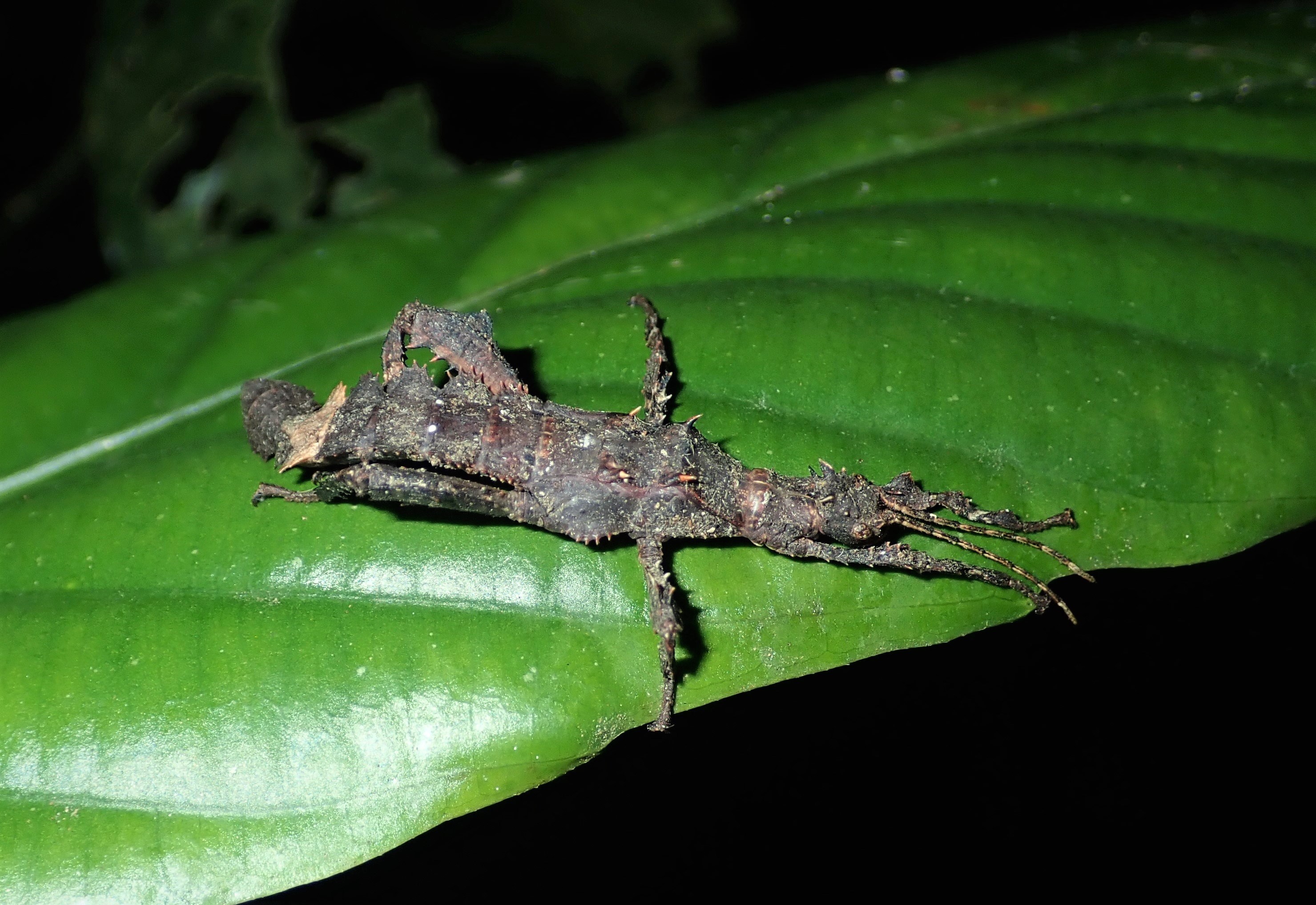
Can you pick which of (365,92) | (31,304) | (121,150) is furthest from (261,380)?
(365,92)

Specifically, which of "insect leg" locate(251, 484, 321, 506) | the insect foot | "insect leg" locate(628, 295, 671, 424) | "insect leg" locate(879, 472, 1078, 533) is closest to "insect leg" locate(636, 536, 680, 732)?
the insect foot

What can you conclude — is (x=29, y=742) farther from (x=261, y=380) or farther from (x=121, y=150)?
(x=121, y=150)

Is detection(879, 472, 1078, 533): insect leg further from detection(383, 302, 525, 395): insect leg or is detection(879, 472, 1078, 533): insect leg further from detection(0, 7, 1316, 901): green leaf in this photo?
detection(383, 302, 525, 395): insect leg

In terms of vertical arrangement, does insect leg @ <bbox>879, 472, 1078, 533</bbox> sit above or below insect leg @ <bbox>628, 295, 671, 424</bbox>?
below

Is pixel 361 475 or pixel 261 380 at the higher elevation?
pixel 261 380

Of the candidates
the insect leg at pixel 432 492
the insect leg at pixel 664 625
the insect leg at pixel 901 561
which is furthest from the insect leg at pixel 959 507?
the insect leg at pixel 432 492
